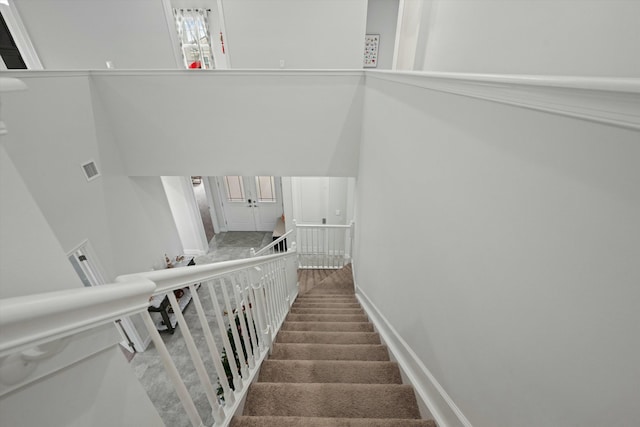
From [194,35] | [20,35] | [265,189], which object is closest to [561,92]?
[20,35]

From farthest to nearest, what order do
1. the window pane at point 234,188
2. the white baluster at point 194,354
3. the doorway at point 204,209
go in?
1. the doorway at point 204,209
2. the window pane at point 234,188
3. the white baluster at point 194,354

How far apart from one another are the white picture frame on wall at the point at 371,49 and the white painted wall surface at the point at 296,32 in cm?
133

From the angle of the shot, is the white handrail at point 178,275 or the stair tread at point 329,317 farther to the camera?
the stair tread at point 329,317

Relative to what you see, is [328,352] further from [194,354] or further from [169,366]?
[169,366]

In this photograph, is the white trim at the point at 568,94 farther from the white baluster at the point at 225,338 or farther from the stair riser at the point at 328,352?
the stair riser at the point at 328,352

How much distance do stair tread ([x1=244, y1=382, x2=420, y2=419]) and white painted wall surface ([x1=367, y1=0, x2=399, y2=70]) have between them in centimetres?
585

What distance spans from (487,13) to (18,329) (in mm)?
1969

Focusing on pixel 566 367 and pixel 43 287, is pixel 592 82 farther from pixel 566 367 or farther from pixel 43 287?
pixel 43 287

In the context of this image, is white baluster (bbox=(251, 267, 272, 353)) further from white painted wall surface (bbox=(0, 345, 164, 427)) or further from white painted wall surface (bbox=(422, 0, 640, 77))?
white painted wall surface (bbox=(422, 0, 640, 77))

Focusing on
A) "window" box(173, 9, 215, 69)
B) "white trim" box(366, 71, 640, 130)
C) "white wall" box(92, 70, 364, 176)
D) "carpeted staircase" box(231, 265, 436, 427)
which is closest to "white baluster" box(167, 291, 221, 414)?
"carpeted staircase" box(231, 265, 436, 427)

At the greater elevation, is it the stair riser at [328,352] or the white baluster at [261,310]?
the white baluster at [261,310]

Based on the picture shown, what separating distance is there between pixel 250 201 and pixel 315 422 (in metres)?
5.91

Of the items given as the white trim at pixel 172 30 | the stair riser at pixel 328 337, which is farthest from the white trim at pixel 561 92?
the white trim at pixel 172 30

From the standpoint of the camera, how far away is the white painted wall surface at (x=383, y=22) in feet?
16.9
